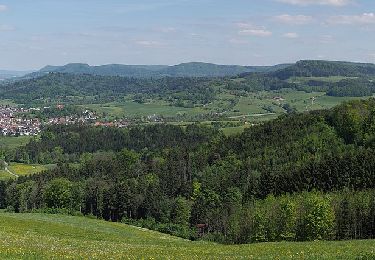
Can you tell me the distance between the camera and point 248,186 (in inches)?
4624

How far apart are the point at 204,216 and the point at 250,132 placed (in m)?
71.4

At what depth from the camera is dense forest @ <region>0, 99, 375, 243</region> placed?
70.5m

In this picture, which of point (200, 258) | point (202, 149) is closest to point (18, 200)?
point (202, 149)

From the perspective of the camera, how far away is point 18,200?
13425 cm

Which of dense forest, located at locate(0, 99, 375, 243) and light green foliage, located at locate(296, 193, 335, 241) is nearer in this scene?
light green foliage, located at locate(296, 193, 335, 241)

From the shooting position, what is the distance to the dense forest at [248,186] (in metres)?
70.5

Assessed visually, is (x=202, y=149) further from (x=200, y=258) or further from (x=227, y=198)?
(x=200, y=258)

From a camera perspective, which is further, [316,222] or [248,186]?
[248,186]

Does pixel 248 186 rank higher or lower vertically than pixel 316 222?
lower

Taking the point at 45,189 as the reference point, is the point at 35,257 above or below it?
above

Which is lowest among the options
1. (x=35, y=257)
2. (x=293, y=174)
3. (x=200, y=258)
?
(x=293, y=174)

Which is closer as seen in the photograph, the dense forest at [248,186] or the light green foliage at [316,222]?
the light green foliage at [316,222]

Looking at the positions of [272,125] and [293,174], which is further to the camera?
[272,125]

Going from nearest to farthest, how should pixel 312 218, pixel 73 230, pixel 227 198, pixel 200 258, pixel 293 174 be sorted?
pixel 200 258 → pixel 73 230 → pixel 312 218 → pixel 293 174 → pixel 227 198
